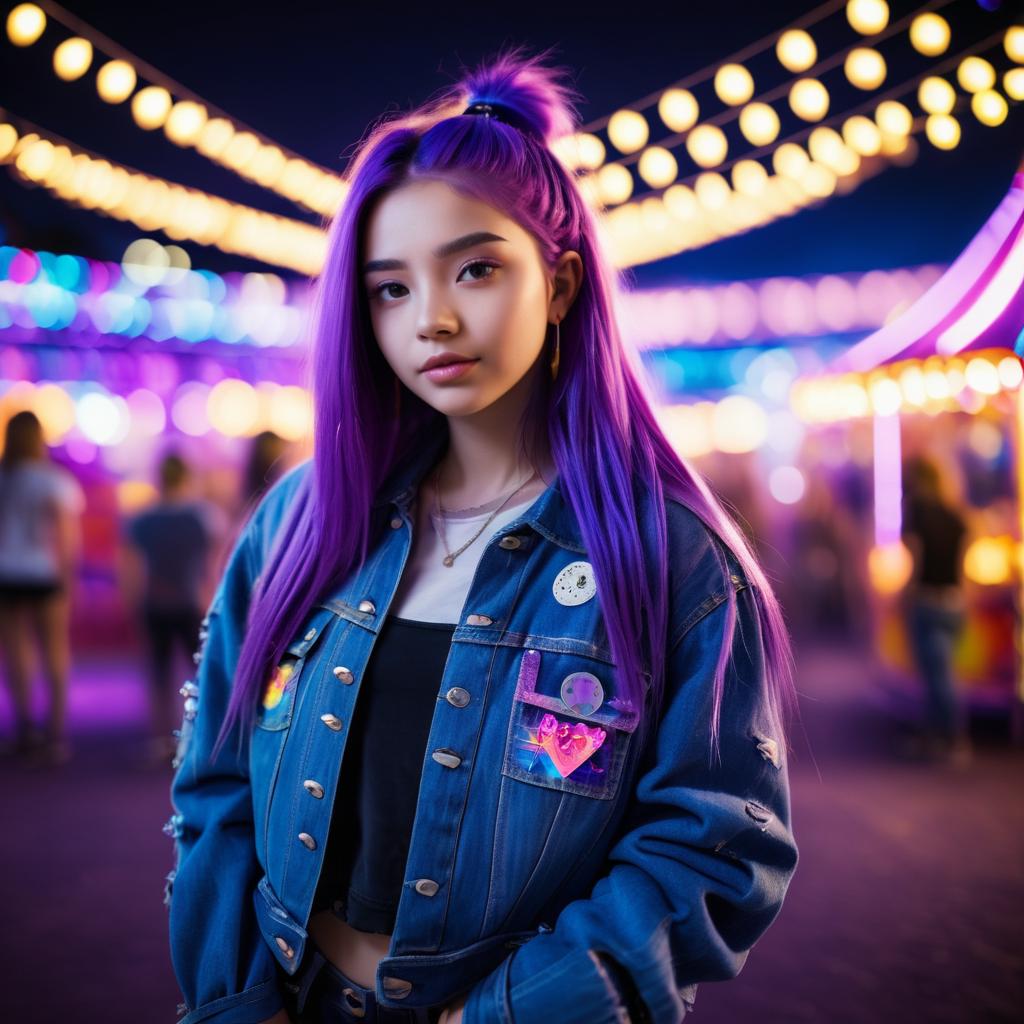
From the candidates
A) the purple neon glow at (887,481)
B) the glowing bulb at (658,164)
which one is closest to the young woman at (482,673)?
the glowing bulb at (658,164)

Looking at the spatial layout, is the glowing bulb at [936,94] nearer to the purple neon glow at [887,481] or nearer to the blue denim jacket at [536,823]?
the purple neon glow at [887,481]

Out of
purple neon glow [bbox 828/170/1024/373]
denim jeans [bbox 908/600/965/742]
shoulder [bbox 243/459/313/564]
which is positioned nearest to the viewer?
shoulder [bbox 243/459/313/564]

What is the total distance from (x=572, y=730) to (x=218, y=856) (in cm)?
52

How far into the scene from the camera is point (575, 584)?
3.69ft

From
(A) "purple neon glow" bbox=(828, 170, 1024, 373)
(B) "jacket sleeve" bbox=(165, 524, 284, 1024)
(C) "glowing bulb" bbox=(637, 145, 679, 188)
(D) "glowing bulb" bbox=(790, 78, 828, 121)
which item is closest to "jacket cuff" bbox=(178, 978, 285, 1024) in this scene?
(B) "jacket sleeve" bbox=(165, 524, 284, 1024)

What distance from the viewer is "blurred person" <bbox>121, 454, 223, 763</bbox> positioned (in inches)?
183

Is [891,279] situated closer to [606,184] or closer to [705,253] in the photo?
[705,253]

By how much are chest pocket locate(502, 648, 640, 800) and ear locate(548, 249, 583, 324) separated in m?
0.46

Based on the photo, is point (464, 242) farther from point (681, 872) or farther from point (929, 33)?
point (929, 33)

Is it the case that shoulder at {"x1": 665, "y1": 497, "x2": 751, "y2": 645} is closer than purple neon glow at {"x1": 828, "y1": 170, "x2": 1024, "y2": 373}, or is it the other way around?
shoulder at {"x1": 665, "y1": 497, "x2": 751, "y2": 645}

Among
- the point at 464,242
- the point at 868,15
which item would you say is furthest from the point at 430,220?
the point at 868,15

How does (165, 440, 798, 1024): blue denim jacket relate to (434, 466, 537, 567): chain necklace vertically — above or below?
below

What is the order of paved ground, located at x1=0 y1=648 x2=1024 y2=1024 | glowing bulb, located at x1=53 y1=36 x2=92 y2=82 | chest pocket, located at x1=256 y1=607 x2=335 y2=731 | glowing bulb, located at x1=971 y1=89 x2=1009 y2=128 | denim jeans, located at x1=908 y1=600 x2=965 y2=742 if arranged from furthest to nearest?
denim jeans, located at x1=908 y1=600 x2=965 y2=742 < glowing bulb, located at x1=971 y1=89 x2=1009 y2=128 < glowing bulb, located at x1=53 y1=36 x2=92 y2=82 < paved ground, located at x1=0 y1=648 x2=1024 y2=1024 < chest pocket, located at x1=256 y1=607 x2=335 y2=731

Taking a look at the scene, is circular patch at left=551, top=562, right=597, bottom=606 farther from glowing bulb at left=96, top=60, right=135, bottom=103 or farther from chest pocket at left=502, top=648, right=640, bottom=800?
glowing bulb at left=96, top=60, right=135, bottom=103
